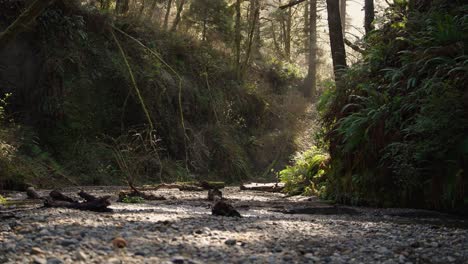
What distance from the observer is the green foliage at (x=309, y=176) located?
10453 mm

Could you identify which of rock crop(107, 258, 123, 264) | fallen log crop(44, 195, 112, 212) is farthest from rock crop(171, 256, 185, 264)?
fallen log crop(44, 195, 112, 212)

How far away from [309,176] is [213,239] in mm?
6926

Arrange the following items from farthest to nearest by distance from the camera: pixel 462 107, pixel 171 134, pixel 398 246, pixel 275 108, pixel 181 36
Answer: pixel 275 108
pixel 181 36
pixel 171 134
pixel 462 107
pixel 398 246

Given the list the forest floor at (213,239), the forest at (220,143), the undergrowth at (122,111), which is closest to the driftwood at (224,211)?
the forest at (220,143)

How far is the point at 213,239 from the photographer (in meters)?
4.34

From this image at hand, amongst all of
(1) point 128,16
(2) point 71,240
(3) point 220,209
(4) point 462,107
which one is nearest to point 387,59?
(4) point 462,107

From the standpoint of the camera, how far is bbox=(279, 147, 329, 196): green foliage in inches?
412

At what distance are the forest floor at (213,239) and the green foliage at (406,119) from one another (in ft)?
4.42

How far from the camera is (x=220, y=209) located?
6.08 meters

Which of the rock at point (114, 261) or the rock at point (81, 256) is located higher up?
the rock at point (81, 256)

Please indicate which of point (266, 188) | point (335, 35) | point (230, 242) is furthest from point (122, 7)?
point (230, 242)

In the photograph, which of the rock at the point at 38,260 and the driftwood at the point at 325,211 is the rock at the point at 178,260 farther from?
the driftwood at the point at 325,211

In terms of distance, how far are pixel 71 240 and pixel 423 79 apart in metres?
6.45

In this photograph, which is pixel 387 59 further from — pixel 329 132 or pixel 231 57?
pixel 231 57
